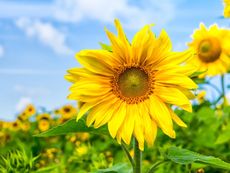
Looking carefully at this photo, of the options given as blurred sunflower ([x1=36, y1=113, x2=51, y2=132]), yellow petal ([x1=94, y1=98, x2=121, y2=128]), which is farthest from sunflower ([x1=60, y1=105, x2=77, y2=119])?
A: yellow petal ([x1=94, y1=98, x2=121, y2=128])

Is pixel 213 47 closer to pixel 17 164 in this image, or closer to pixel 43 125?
pixel 17 164

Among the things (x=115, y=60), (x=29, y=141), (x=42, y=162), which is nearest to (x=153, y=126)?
(x=115, y=60)

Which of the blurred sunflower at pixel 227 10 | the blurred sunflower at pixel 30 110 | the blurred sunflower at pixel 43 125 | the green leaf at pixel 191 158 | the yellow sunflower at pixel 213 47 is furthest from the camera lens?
the blurred sunflower at pixel 30 110

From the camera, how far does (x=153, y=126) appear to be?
202 centimetres

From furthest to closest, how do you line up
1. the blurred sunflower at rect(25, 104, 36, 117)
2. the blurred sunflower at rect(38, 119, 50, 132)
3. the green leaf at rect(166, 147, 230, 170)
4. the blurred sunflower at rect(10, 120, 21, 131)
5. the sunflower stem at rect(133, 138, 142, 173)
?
the blurred sunflower at rect(25, 104, 36, 117)
the blurred sunflower at rect(10, 120, 21, 131)
the blurred sunflower at rect(38, 119, 50, 132)
the sunflower stem at rect(133, 138, 142, 173)
the green leaf at rect(166, 147, 230, 170)

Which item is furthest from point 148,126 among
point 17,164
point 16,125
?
point 16,125

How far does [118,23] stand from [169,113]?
0.34m

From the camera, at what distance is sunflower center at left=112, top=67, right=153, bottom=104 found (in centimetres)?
210

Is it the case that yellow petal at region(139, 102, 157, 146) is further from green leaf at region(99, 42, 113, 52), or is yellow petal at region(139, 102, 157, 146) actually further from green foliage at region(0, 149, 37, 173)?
green foliage at region(0, 149, 37, 173)

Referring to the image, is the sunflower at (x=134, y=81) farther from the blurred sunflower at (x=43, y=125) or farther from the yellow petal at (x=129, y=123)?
the blurred sunflower at (x=43, y=125)

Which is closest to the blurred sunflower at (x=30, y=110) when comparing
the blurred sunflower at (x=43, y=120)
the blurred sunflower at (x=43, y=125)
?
the blurred sunflower at (x=43, y=120)

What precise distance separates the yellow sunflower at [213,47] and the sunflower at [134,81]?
223 cm

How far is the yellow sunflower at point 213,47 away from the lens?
14.1ft

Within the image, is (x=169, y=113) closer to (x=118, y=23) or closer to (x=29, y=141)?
(x=118, y=23)
